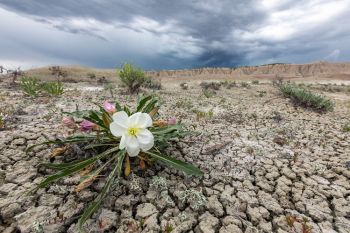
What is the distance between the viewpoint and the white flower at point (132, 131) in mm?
1980

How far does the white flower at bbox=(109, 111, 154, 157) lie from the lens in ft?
6.50

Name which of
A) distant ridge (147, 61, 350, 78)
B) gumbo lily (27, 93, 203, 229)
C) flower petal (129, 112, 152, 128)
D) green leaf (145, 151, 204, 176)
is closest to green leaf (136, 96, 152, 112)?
gumbo lily (27, 93, 203, 229)

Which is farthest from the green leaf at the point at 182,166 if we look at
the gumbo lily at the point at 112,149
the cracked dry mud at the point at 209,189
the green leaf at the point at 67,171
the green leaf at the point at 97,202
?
the green leaf at the point at 67,171

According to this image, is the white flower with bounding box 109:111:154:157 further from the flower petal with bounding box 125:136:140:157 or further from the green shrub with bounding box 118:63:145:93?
the green shrub with bounding box 118:63:145:93

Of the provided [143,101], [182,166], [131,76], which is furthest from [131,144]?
[131,76]

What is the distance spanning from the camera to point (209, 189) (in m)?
2.51

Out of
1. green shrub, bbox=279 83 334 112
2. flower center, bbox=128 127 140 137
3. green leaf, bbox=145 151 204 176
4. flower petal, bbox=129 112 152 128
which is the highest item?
flower petal, bbox=129 112 152 128

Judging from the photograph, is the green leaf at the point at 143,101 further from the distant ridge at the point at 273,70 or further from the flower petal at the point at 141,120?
the distant ridge at the point at 273,70

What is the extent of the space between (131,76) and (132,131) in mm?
5745

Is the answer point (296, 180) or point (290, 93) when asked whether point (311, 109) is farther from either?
point (296, 180)

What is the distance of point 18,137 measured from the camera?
10.0 feet

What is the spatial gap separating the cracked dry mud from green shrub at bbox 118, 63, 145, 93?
141 inches

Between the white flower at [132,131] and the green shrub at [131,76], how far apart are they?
562 centimetres

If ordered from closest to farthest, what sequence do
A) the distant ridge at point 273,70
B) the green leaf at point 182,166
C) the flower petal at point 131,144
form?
the flower petal at point 131,144 → the green leaf at point 182,166 → the distant ridge at point 273,70
